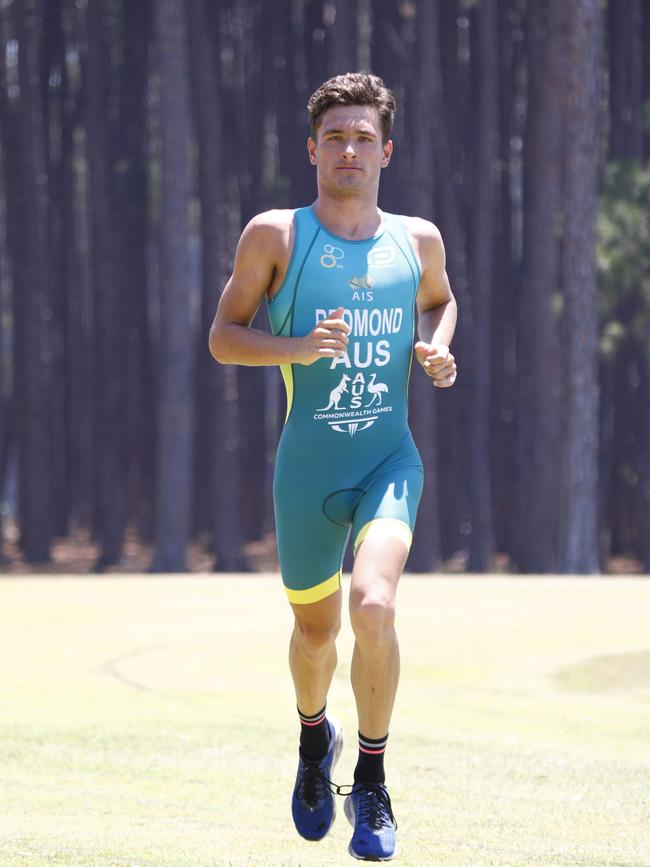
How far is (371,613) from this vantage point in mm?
4777

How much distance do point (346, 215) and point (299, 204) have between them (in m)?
26.7

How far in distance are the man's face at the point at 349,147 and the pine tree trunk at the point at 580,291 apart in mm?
18572

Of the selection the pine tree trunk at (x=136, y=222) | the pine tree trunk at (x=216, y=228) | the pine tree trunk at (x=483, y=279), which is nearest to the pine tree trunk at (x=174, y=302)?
the pine tree trunk at (x=216, y=228)

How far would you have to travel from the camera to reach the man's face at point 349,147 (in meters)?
5.19

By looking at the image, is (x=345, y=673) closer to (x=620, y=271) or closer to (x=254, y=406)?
(x=620, y=271)

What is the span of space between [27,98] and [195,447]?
8.90m

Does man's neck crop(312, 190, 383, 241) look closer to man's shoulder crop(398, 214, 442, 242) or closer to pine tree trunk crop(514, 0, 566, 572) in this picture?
man's shoulder crop(398, 214, 442, 242)

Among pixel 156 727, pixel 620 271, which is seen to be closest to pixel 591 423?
pixel 620 271

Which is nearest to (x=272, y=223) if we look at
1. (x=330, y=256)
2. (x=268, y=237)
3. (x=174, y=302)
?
(x=268, y=237)

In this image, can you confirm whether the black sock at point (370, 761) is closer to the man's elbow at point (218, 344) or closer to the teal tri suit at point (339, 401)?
the teal tri suit at point (339, 401)

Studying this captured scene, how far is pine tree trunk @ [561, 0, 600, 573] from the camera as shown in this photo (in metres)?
23.3

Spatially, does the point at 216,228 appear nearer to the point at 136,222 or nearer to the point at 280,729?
the point at 136,222

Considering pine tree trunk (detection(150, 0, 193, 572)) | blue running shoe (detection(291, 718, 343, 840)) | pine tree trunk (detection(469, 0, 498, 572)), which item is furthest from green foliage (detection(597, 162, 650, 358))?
blue running shoe (detection(291, 718, 343, 840))

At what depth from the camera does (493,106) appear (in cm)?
2953
